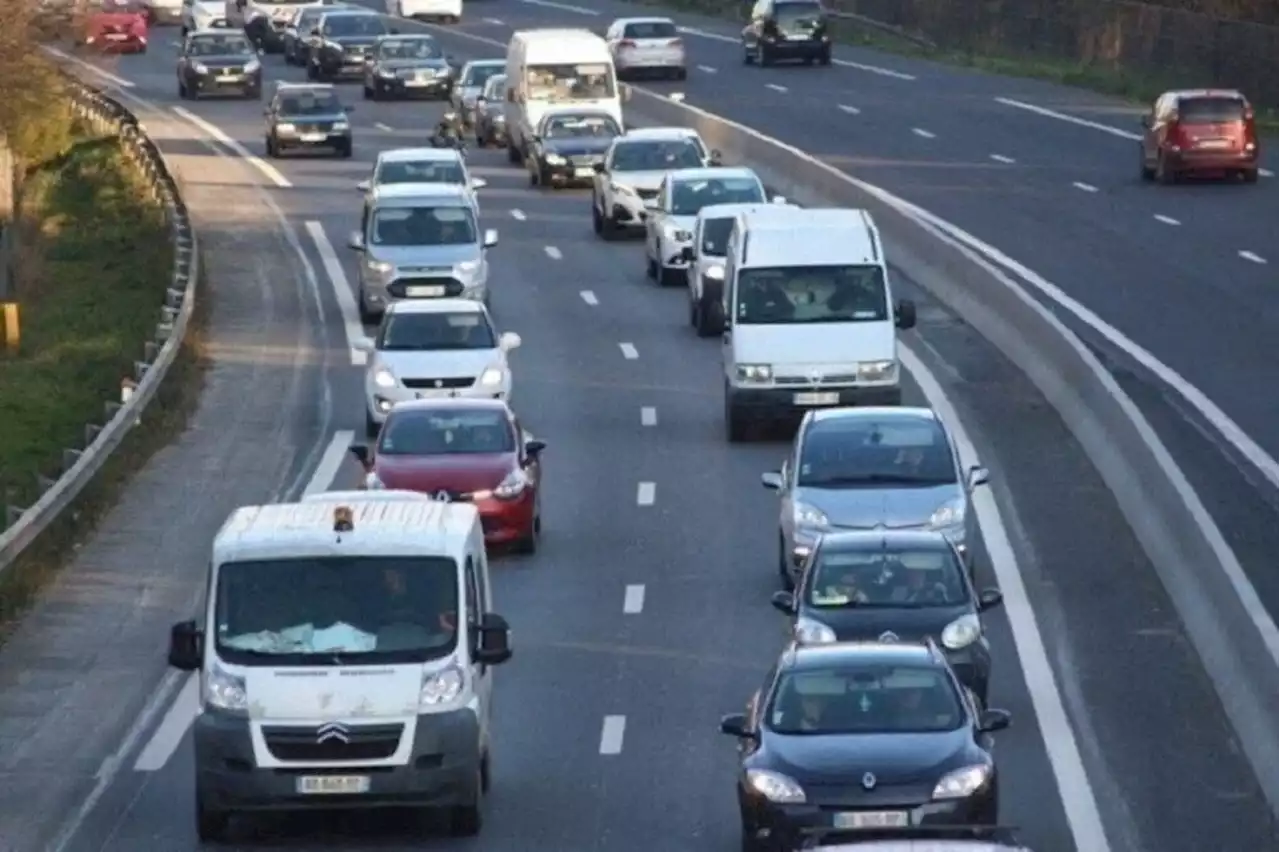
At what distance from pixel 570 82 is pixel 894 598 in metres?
41.4

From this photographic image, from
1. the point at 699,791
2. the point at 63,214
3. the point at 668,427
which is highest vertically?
the point at 699,791

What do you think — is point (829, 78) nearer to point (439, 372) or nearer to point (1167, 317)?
point (1167, 317)

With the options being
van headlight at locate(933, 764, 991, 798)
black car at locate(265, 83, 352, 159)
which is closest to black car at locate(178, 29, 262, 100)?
black car at locate(265, 83, 352, 159)

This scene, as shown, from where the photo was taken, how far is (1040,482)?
30984 millimetres

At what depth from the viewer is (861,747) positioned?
56.0ft

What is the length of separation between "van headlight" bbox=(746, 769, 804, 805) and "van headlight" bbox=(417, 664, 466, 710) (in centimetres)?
201

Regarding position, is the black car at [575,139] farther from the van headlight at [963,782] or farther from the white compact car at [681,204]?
the van headlight at [963,782]

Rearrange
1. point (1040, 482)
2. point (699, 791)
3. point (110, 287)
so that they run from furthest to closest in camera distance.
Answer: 1. point (110, 287)
2. point (1040, 482)
3. point (699, 791)

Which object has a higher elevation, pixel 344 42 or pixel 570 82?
pixel 570 82

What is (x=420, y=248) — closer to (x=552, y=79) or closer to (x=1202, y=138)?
(x=1202, y=138)

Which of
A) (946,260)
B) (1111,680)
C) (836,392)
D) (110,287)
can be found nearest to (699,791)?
(1111,680)

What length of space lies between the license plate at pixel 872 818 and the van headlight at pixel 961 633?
450 cm

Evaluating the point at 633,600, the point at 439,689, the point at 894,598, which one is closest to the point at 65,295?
the point at 633,600

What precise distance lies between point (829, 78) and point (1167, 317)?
38.5 metres
